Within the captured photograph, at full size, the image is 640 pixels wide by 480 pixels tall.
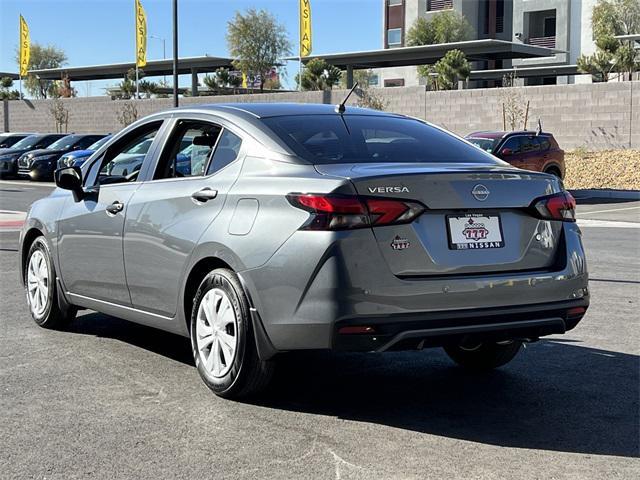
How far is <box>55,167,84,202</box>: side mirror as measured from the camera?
6812mm

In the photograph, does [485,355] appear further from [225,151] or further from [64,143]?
[64,143]

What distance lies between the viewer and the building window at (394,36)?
2842 inches

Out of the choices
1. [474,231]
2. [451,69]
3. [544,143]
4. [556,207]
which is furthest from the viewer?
[451,69]

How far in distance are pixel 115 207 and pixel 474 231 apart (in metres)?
2.56

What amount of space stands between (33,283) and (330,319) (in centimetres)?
363

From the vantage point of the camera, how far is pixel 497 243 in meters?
5.00

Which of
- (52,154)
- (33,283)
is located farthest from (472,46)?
(33,283)

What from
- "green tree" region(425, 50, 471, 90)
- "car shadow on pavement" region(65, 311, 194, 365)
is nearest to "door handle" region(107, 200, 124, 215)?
"car shadow on pavement" region(65, 311, 194, 365)

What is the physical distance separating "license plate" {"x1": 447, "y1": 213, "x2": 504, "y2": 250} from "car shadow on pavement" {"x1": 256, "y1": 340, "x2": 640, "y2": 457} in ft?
3.02

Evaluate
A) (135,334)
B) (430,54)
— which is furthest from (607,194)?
(430,54)

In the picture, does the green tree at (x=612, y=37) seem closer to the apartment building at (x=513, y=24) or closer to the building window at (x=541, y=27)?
the apartment building at (x=513, y=24)

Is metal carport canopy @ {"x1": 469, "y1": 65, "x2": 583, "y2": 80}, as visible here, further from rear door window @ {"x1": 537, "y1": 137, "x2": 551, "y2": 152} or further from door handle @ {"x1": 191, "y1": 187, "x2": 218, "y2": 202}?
door handle @ {"x1": 191, "y1": 187, "x2": 218, "y2": 202}

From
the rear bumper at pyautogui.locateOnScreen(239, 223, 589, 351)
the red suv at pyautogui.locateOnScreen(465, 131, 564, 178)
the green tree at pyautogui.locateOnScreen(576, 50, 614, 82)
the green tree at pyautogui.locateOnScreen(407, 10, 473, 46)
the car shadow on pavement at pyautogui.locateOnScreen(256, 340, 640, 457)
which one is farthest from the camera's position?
the green tree at pyautogui.locateOnScreen(407, 10, 473, 46)

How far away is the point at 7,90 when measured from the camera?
262 ft
